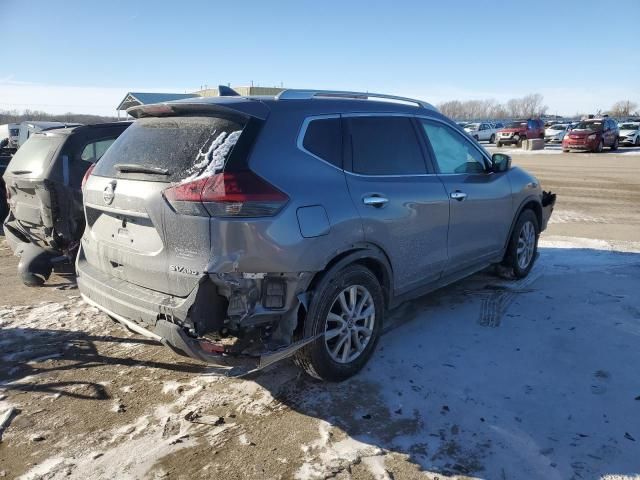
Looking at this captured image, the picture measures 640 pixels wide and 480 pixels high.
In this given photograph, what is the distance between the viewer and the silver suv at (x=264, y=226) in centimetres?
298

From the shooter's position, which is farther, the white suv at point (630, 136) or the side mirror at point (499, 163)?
the white suv at point (630, 136)

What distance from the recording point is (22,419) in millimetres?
3295

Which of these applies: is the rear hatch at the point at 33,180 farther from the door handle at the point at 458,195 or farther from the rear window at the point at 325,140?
the door handle at the point at 458,195

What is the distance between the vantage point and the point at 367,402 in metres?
3.44

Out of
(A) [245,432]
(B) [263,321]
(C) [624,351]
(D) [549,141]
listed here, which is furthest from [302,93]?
(D) [549,141]

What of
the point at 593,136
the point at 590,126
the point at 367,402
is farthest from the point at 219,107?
the point at 590,126

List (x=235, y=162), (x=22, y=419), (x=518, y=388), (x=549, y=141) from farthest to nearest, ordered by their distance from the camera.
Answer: (x=549, y=141), (x=518, y=388), (x=22, y=419), (x=235, y=162)

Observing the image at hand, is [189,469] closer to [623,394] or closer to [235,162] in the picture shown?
[235,162]

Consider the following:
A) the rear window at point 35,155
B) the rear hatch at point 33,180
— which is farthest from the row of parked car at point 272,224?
the rear window at point 35,155

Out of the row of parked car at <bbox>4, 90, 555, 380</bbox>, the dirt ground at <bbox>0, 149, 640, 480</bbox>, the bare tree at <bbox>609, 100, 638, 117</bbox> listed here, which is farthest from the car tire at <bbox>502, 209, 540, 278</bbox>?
the bare tree at <bbox>609, 100, 638, 117</bbox>

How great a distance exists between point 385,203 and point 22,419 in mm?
2804

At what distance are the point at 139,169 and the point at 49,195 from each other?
2.90 metres

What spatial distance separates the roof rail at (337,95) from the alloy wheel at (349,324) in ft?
4.47

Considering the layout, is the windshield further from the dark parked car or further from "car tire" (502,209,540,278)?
the dark parked car
